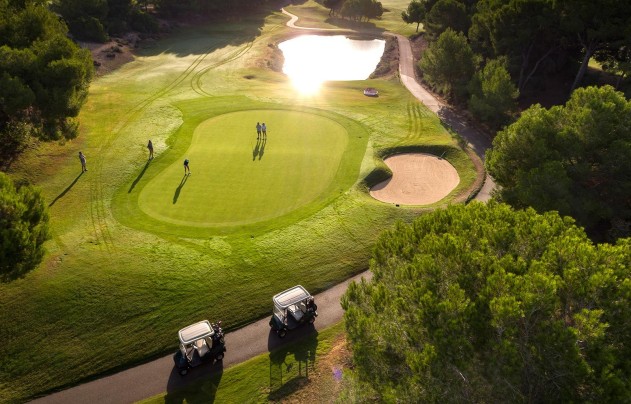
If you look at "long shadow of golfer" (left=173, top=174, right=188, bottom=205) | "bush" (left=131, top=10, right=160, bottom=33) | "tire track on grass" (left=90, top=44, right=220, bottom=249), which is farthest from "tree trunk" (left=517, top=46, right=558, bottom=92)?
"bush" (left=131, top=10, right=160, bottom=33)

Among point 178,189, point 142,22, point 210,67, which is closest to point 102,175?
point 178,189

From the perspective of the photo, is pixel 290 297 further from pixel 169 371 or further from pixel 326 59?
pixel 326 59

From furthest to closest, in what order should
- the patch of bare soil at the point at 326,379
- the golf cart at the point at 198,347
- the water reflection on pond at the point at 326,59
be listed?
the water reflection on pond at the point at 326,59 < the golf cart at the point at 198,347 < the patch of bare soil at the point at 326,379

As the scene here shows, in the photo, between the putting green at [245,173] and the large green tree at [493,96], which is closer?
the putting green at [245,173]

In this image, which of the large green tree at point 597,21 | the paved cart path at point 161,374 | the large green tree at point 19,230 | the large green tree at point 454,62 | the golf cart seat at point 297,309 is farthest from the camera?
the large green tree at point 454,62

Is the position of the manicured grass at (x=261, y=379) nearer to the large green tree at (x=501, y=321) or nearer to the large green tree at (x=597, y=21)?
the large green tree at (x=501, y=321)

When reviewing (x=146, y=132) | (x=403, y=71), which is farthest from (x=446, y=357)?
(x=403, y=71)

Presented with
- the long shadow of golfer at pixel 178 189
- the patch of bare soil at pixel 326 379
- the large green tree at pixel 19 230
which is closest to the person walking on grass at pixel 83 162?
the long shadow of golfer at pixel 178 189
